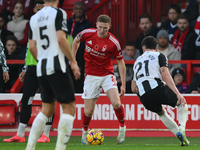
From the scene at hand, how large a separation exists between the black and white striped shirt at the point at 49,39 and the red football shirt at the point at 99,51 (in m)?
2.95

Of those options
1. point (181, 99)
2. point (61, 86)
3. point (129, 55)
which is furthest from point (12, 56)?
point (61, 86)

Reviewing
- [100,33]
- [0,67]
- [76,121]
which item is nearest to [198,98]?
[76,121]

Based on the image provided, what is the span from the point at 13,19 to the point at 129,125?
461 cm

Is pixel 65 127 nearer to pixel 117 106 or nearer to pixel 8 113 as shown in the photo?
pixel 117 106

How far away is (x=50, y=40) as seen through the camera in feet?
19.1

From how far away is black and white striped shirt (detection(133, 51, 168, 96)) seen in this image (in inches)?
315

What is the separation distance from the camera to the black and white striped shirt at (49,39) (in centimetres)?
577

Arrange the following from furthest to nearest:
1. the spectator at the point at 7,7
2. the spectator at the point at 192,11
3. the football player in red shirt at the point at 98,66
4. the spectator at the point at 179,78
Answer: the spectator at the point at 7,7 → the spectator at the point at 192,11 → the spectator at the point at 179,78 → the football player in red shirt at the point at 98,66

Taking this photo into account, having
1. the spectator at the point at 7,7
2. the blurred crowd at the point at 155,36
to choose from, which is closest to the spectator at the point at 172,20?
the blurred crowd at the point at 155,36

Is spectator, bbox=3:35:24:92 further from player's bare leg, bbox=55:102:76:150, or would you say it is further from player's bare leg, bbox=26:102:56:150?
player's bare leg, bbox=55:102:76:150

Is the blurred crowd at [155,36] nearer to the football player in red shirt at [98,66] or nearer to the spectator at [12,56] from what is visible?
the spectator at [12,56]

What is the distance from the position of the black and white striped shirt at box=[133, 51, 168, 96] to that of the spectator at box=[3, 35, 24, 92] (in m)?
4.81

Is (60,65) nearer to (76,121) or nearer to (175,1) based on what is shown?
(76,121)

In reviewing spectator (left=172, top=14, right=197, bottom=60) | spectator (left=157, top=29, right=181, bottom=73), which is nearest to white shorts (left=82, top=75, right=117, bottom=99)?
spectator (left=157, top=29, right=181, bottom=73)
